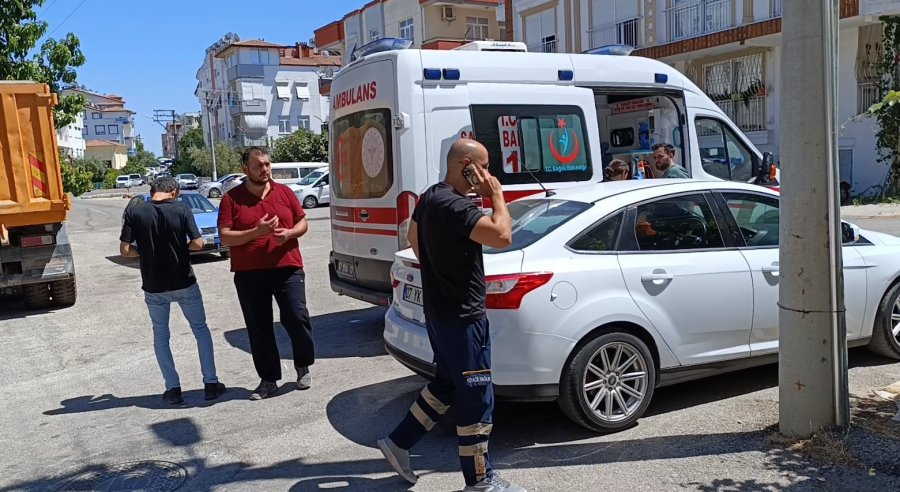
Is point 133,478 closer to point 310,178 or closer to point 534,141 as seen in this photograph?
point 534,141

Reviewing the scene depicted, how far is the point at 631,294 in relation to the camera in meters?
4.67

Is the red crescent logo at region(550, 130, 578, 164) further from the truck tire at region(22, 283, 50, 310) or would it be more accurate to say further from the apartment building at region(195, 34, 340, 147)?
the apartment building at region(195, 34, 340, 147)

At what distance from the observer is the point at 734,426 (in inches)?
185

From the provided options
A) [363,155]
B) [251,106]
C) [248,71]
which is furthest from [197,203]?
[248,71]

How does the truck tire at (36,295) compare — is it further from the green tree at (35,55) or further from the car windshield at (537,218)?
the car windshield at (537,218)

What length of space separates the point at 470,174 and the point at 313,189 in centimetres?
2702

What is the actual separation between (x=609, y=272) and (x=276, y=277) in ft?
8.30

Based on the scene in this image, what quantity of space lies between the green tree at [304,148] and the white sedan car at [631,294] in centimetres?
4663

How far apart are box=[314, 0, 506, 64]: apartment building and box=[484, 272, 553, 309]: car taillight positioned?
3598cm

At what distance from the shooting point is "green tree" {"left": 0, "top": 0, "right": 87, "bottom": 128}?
43.3 ft

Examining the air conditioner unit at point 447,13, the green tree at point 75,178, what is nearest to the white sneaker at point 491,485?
the green tree at point 75,178

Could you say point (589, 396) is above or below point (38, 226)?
below

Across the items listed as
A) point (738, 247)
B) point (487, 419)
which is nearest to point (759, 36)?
point (738, 247)

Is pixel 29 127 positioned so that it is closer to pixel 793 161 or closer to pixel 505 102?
pixel 505 102
